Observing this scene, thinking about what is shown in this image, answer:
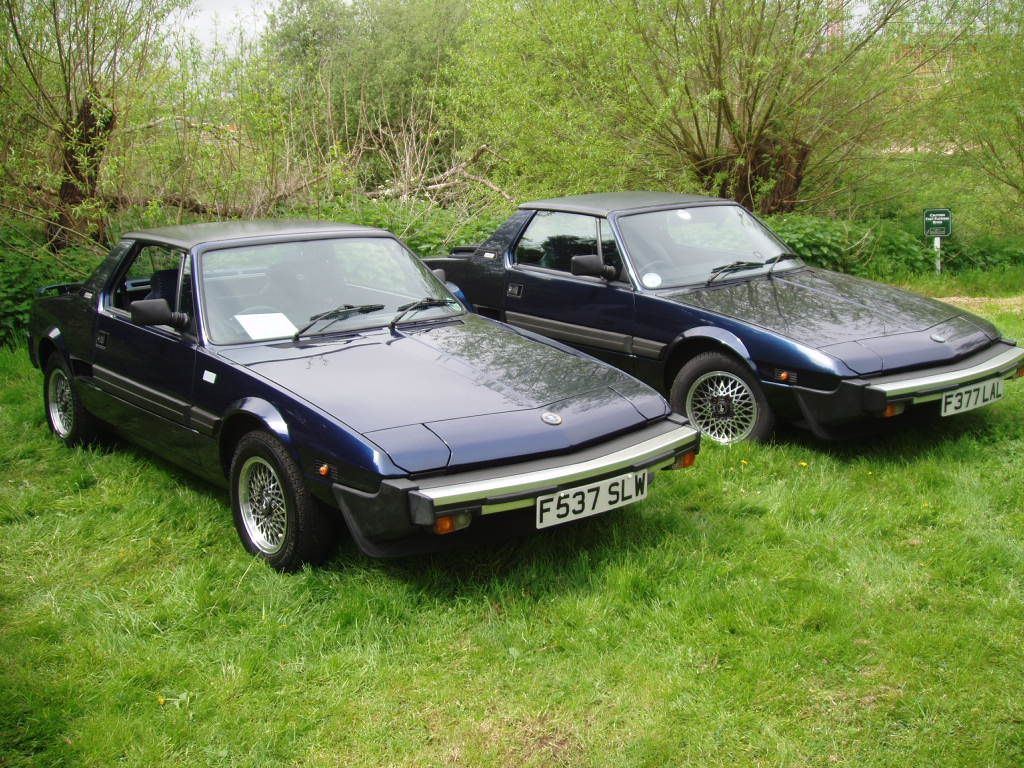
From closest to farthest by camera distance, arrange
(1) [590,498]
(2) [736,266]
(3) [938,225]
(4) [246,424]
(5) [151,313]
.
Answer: (1) [590,498] < (4) [246,424] < (5) [151,313] < (2) [736,266] < (3) [938,225]

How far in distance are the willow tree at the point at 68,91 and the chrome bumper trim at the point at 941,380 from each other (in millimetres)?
7869

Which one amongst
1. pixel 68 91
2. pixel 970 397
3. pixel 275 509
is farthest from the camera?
pixel 68 91

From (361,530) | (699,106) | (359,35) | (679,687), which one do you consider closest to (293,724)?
(361,530)

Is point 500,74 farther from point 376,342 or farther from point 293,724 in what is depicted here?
point 293,724

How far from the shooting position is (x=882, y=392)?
493cm

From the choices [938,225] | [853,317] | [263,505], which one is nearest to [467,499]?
[263,505]

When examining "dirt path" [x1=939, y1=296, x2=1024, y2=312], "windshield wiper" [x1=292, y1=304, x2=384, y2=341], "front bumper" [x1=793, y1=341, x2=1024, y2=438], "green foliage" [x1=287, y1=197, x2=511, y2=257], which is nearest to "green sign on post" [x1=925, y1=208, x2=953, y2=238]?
"dirt path" [x1=939, y1=296, x2=1024, y2=312]

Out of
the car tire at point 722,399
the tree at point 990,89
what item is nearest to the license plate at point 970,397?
the car tire at point 722,399

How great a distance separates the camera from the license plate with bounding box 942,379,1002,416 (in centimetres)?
518

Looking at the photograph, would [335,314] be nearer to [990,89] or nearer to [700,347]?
[700,347]

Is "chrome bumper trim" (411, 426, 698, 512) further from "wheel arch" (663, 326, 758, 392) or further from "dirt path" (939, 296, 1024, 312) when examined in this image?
"dirt path" (939, 296, 1024, 312)

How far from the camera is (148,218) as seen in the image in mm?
9922

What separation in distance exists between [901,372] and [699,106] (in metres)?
7.22

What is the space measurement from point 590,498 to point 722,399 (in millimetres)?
2082
